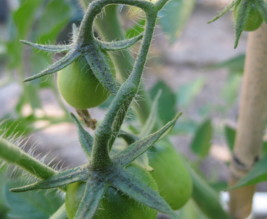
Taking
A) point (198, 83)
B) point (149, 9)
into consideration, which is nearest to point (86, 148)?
point (149, 9)

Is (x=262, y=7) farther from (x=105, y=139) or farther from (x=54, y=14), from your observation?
(x=54, y=14)

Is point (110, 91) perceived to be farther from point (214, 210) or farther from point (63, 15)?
point (63, 15)

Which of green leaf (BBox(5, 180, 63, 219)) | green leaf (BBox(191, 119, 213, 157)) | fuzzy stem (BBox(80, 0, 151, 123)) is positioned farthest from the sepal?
green leaf (BBox(191, 119, 213, 157))

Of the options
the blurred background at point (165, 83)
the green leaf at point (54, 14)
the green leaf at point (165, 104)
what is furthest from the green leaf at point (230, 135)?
the green leaf at point (54, 14)

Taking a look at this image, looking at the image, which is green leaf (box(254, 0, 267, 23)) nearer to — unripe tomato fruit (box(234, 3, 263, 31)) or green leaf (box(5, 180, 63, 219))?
unripe tomato fruit (box(234, 3, 263, 31))

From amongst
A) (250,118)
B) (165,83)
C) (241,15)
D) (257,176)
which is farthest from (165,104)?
(241,15)

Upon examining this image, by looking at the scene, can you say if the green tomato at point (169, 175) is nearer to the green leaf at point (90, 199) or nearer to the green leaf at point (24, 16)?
the green leaf at point (90, 199)

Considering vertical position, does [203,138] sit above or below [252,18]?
below
